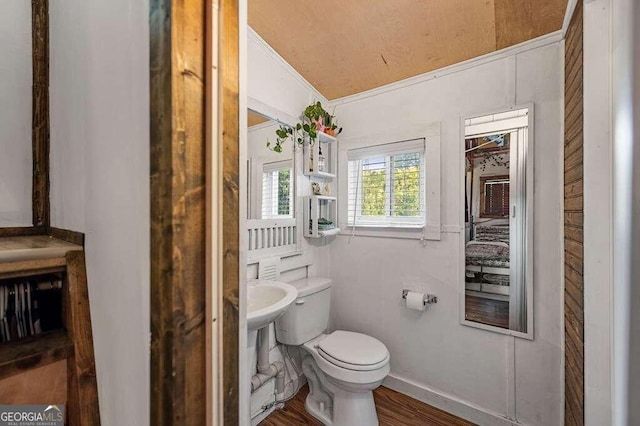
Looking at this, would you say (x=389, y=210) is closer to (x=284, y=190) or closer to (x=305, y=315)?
(x=284, y=190)

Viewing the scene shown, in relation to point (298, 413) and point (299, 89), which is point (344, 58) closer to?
point (299, 89)

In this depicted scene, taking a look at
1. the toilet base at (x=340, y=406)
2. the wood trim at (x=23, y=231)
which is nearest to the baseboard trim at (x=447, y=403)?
the toilet base at (x=340, y=406)

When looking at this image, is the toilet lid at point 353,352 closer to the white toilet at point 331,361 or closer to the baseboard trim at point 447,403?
the white toilet at point 331,361

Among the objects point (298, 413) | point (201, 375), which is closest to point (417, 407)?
point (298, 413)

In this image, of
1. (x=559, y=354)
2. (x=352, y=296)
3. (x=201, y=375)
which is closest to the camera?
(x=201, y=375)

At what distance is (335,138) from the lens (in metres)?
2.15

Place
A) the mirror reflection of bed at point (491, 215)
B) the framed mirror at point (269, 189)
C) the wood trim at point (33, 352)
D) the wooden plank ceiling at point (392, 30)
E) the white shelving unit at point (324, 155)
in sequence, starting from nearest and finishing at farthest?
the wood trim at point (33, 352) < the wooden plank ceiling at point (392, 30) < the mirror reflection of bed at point (491, 215) < the framed mirror at point (269, 189) < the white shelving unit at point (324, 155)

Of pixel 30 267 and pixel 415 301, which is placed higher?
pixel 30 267

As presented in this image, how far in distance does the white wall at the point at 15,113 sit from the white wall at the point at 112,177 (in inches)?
10.3

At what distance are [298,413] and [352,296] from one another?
0.82m

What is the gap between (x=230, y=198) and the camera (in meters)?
0.57

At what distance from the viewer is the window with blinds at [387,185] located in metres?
1.89

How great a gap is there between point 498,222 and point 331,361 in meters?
1.24

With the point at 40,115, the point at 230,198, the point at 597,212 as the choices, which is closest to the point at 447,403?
the point at 597,212
